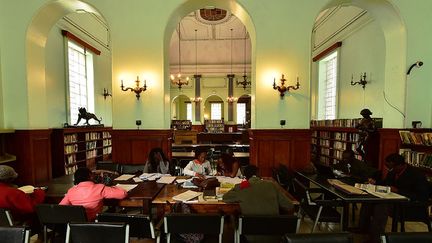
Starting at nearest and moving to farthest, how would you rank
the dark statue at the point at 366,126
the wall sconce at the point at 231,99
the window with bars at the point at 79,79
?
1. the dark statue at the point at 366,126
2. the window with bars at the point at 79,79
3. the wall sconce at the point at 231,99

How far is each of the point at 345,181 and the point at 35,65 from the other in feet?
20.5

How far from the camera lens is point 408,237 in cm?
157

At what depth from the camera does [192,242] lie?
221 centimetres

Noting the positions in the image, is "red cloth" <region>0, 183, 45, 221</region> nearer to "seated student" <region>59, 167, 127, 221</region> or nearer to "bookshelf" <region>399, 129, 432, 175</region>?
"seated student" <region>59, 167, 127, 221</region>

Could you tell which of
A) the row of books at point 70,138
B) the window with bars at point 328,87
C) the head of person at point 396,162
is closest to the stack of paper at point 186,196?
the head of person at point 396,162

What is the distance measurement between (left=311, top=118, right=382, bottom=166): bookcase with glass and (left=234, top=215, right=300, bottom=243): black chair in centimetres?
413

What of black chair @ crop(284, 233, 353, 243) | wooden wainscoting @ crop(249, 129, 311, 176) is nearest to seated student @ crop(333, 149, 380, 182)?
wooden wainscoting @ crop(249, 129, 311, 176)

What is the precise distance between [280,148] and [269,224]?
3081 mm

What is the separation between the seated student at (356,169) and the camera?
3797mm

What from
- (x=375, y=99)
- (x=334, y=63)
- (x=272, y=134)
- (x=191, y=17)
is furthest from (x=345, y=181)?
(x=191, y=17)

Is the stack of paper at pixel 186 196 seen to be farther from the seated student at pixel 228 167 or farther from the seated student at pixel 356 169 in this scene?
the seated student at pixel 356 169

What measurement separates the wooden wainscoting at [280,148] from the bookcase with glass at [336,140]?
1.49 meters

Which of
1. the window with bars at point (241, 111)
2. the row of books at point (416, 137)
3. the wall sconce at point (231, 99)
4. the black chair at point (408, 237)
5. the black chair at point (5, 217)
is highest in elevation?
the wall sconce at point (231, 99)

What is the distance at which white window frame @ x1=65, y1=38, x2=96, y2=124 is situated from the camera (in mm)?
7047
